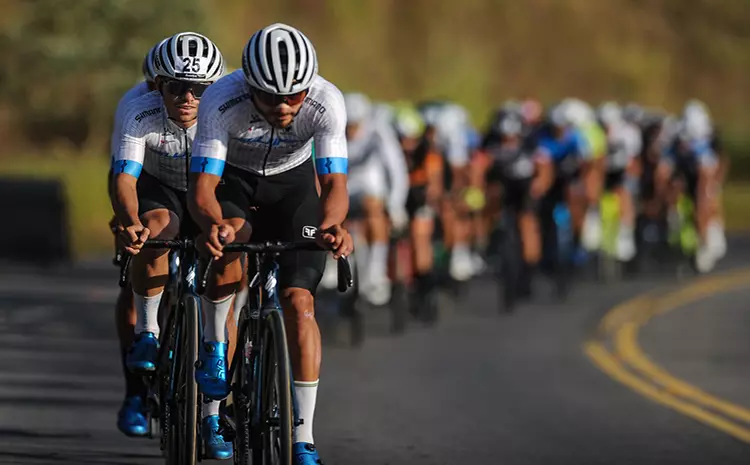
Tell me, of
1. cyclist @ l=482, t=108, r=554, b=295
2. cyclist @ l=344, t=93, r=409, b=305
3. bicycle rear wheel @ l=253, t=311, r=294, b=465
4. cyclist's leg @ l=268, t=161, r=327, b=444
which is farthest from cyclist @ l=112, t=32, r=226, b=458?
cyclist @ l=482, t=108, r=554, b=295

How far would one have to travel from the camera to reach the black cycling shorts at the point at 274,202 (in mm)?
8188

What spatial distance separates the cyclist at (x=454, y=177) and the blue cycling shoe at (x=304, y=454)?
1217 cm

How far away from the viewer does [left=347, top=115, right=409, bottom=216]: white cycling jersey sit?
16.5m

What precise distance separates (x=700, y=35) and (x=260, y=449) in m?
97.2

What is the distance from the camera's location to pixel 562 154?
69.6 ft

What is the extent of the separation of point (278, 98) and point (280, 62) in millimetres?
195

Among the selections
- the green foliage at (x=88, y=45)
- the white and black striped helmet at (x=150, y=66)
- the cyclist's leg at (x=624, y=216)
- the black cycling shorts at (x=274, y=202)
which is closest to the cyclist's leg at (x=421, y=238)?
the cyclist's leg at (x=624, y=216)

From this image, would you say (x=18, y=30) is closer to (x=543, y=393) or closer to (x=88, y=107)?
(x=88, y=107)

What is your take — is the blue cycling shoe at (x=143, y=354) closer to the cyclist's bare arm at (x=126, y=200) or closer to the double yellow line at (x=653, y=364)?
the cyclist's bare arm at (x=126, y=200)

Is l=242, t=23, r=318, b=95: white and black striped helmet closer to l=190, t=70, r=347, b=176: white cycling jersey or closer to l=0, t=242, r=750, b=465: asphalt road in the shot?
l=190, t=70, r=347, b=176: white cycling jersey

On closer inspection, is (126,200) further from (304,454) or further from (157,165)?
(304,454)

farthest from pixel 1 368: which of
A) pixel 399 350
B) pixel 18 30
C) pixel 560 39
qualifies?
pixel 560 39

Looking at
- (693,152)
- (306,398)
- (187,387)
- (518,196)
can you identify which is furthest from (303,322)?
(693,152)

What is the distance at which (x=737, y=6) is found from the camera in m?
105
